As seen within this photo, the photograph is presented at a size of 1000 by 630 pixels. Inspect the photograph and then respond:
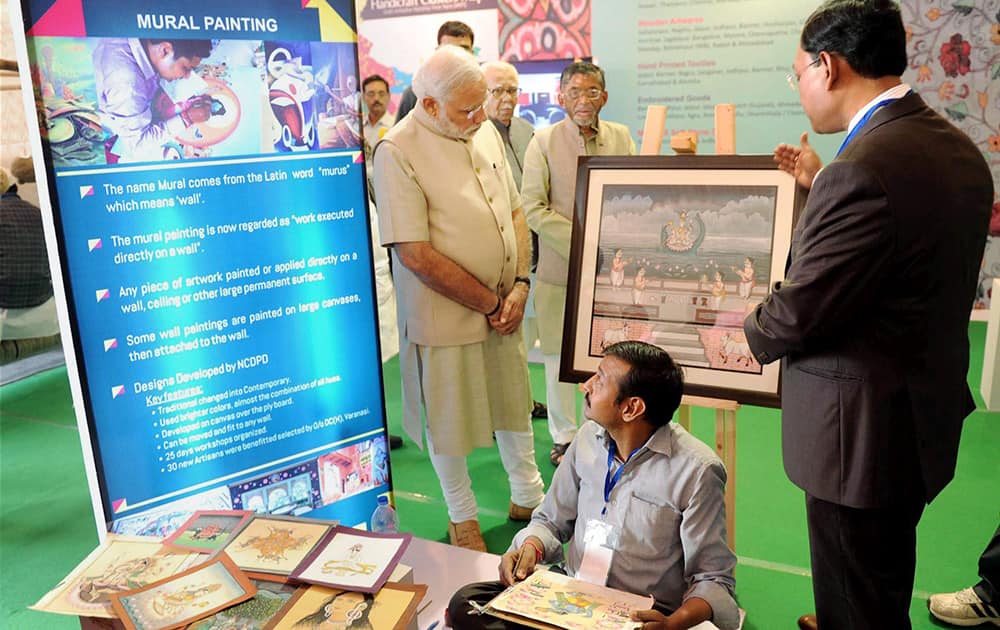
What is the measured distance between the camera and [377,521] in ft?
8.66

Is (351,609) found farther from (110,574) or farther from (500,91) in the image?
(500,91)

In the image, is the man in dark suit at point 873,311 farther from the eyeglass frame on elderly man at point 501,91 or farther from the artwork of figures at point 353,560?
the eyeglass frame on elderly man at point 501,91

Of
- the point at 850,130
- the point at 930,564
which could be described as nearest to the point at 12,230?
the point at 850,130

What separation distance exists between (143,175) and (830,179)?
5.23 ft

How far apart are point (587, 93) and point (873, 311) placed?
1846mm

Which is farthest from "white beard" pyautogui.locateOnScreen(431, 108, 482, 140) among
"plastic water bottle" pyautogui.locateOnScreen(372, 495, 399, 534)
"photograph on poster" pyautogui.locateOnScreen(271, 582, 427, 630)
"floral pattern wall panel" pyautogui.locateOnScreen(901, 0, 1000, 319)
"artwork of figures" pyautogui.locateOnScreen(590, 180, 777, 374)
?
"floral pattern wall panel" pyautogui.locateOnScreen(901, 0, 1000, 319)

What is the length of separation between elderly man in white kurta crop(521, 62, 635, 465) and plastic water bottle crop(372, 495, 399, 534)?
0.91 metres

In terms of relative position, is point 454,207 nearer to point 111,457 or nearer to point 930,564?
point 111,457

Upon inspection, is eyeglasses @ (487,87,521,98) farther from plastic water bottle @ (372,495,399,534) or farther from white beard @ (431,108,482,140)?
plastic water bottle @ (372,495,399,534)

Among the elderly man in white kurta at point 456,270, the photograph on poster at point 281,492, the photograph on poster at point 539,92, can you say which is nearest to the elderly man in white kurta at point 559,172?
the elderly man in white kurta at point 456,270

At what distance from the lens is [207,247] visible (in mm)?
2158

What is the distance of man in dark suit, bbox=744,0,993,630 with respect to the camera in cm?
151

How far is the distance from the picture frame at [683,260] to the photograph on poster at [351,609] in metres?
0.88

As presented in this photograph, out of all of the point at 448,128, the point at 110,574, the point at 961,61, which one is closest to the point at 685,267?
the point at 448,128
